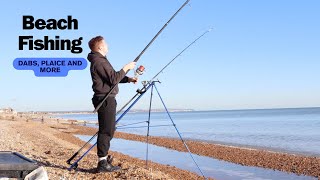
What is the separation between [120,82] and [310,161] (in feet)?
39.2

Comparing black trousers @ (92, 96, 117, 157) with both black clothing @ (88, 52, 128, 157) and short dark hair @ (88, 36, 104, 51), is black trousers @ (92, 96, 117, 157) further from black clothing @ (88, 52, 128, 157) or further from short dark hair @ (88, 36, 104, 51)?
short dark hair @ (88, 36, 104, 51)

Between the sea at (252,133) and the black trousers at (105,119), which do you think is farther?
the sea at (252,133)

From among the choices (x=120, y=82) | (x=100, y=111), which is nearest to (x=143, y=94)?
(x=120, y=82)

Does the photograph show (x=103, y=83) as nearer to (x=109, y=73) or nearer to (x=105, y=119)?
(x=109, y=73)

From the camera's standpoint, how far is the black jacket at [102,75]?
593cm

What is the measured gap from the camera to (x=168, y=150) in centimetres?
2042

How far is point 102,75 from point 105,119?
0.61m

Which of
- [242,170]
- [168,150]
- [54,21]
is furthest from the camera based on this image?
[168,150]

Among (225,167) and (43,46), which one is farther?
(225,167)

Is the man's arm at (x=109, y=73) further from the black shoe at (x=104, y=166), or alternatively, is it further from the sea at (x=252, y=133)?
the sea at (x=252, y=133)

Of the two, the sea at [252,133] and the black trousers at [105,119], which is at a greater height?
the black trousers at [105,119]

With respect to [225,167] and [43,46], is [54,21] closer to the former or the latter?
[43,46]

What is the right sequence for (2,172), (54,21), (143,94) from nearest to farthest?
(2,172) → (143,94) → (54,21)

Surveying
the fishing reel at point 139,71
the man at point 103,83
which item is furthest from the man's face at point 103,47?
the fishing reel at point 139,71
